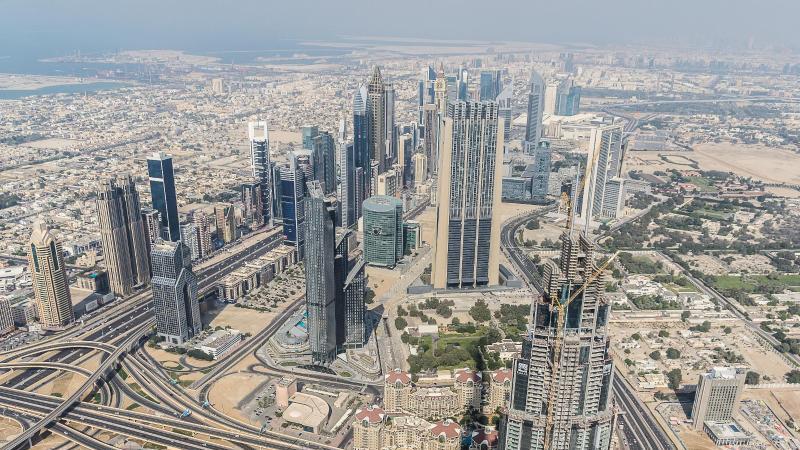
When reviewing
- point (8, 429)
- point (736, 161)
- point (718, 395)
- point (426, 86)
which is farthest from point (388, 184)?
point (736, 161)

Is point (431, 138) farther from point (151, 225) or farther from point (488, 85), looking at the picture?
point (151, 225)

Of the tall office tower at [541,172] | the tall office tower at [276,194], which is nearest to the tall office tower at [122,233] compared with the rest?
the tall office tower at [276,194]

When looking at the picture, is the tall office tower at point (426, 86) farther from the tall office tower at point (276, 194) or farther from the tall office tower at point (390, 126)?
the tall office tower at point (276, 194)

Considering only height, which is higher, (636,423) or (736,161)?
(736,161)

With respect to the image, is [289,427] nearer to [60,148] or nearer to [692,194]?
[692,194]

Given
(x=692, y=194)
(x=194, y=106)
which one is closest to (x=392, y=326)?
(x=692, y=194)
